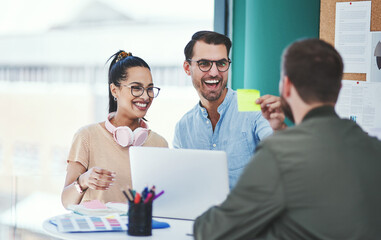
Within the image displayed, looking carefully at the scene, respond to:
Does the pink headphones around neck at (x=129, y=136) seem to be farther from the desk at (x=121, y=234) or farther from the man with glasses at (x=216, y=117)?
the desk at (x=121, y=234)

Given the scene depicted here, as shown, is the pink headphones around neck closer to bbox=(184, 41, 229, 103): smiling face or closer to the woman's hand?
the woman's hand

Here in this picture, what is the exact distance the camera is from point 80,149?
243cm

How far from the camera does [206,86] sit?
8.89ft

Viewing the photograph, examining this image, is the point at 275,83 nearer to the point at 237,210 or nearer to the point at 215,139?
the point at 215,139

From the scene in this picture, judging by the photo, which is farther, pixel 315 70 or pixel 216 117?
pixel 216 117

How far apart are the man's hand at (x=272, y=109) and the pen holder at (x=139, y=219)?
1.98 ft

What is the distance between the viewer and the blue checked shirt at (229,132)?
106 inches

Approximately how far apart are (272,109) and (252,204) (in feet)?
2.51

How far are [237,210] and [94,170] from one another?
0.88 m

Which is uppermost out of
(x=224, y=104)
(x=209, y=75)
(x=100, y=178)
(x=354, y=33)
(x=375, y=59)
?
Result: (x=354, y=33)

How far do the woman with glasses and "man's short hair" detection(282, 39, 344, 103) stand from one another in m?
1.09

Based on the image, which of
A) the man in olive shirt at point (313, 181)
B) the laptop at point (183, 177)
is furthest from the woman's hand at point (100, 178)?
the man in olive shirt at point (313, 181)

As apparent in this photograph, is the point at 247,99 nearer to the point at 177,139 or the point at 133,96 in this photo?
the point at 133,96

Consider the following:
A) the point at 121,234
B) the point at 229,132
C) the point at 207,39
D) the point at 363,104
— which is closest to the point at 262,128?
the point at 229,132
